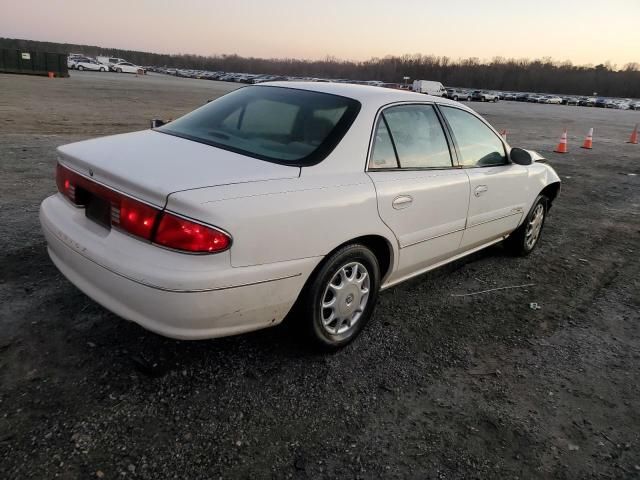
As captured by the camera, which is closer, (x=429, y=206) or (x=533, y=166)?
(x=429, y=206)

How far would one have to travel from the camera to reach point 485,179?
13.0ft

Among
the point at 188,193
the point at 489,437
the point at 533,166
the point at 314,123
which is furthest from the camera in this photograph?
the point at 533,166

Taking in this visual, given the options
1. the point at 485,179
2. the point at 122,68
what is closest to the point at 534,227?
the point at 485,179

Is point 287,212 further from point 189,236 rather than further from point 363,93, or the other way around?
point 363,93

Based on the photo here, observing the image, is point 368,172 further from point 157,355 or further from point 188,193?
point 157,355

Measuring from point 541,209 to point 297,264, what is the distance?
3.67 m

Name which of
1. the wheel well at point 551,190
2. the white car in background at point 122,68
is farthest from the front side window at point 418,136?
the white car in background at point 122,68

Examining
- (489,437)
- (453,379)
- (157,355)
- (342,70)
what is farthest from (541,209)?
(342,70)

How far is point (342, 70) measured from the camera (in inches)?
5595

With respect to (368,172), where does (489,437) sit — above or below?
below

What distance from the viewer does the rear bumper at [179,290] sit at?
223 centimetres

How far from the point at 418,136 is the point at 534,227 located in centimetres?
238

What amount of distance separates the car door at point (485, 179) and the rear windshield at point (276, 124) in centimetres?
109

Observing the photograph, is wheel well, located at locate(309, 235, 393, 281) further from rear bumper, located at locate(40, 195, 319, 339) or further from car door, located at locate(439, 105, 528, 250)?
car door, located at locate(439, 105, 528, 250)
